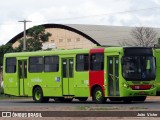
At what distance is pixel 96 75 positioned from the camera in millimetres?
32375

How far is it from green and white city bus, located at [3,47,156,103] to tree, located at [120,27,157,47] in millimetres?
48818

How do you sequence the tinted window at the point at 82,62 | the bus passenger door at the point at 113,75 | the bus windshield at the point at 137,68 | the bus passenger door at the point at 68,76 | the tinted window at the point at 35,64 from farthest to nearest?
the tinted window at the point at 35,64 < the bus passenger door at the point at 68,76 < the tinted window at the point at 82,62 < the bus passenger door at the point at 113,75 < the bus windshield at the point at 137,68

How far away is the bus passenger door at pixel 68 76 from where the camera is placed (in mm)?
33906

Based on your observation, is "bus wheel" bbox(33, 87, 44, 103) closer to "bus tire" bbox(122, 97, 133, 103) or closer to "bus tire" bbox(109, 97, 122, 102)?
"bus tire" bbox(109, 97, 122, 102)

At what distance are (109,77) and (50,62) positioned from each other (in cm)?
453

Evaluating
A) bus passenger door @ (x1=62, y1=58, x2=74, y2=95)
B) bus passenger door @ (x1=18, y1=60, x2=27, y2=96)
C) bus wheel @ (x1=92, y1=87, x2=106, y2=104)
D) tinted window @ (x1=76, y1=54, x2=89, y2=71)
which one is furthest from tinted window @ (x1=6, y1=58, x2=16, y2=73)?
bus wheel @ (x1=92, y1=87, x2=106, y2=104)

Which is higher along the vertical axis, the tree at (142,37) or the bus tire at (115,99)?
the tree at (142,37)

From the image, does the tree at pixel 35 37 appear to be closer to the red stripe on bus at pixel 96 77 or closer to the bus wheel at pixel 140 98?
the bus wheel at pixel 140 98

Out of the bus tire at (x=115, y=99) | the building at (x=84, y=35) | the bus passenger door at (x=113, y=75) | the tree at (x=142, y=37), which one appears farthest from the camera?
the building at (x=84, y=35)

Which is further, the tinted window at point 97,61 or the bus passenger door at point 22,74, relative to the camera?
the bus passenger door at point 22,74

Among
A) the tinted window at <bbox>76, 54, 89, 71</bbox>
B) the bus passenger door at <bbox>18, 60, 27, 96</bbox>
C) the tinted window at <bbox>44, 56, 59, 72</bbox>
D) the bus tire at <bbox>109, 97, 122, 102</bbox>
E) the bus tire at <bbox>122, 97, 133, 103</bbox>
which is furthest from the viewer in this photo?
the bus passenger door at <bbox>18, 60, 27, 96</bbox>

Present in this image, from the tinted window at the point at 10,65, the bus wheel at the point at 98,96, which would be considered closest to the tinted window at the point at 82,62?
the bus wheel at the point at 98,96

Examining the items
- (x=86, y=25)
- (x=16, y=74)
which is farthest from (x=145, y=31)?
(x=16, y=74)

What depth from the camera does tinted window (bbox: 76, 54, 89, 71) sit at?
108ft
